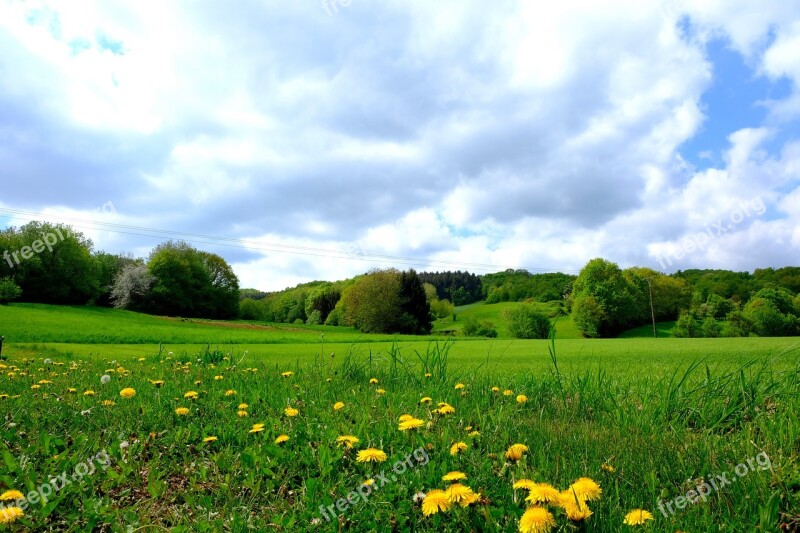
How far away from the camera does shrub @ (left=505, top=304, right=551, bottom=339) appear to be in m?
62.7

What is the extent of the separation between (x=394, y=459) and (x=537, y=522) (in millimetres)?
1237

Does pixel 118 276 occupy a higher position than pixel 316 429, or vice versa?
pixel 118 276

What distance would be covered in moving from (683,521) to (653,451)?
95 centimetres

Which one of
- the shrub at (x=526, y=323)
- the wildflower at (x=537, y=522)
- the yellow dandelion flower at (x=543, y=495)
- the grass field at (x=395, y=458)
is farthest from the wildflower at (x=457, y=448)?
the shrub at (x=526, y=323)

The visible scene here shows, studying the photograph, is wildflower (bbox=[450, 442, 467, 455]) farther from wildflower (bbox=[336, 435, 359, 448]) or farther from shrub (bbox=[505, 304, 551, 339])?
shrub (bbox=[505, 304, 551, 339])

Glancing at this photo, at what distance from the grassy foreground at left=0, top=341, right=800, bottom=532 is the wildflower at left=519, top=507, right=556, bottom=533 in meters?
0.08

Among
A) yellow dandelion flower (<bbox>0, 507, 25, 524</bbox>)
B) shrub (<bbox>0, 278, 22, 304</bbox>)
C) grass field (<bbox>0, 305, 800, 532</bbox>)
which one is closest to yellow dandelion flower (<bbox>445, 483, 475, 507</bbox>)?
grass field (<bbox>0, 305, 800, 532</bbox>)

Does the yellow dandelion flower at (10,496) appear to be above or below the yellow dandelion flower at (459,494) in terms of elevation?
below

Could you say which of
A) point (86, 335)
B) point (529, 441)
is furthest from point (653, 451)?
point (86, 335)

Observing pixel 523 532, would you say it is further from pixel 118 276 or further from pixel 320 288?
pixel 320 288

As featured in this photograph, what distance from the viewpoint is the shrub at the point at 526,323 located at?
62656 mm

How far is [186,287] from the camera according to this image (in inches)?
3157

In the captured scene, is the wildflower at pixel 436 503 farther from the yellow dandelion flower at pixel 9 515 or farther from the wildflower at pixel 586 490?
the yellow dandelion flower at pixel 9 515

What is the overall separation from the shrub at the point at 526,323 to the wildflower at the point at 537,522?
62923 mm
